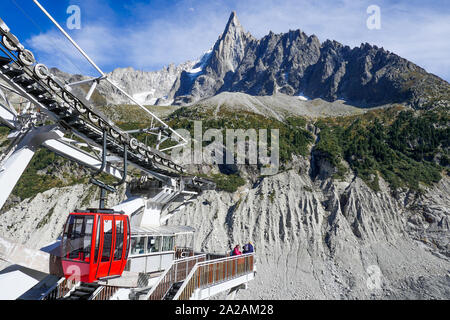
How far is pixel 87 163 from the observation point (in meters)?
15.2

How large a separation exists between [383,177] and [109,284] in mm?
51463

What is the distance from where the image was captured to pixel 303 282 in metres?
35.0

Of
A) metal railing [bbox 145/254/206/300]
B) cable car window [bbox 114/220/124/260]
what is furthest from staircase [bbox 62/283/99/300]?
metal railing [bbox 145/254/206/300]

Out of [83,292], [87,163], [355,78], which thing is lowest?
[83,292]

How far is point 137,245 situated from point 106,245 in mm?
5266

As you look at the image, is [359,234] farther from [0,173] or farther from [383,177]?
[0,173]

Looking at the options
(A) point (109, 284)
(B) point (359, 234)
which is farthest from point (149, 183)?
(B) point (359, 234)

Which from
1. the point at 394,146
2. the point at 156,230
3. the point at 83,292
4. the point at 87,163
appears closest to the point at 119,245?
the point at 83,292

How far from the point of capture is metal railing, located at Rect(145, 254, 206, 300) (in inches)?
472

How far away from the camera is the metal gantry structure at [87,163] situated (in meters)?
11.0

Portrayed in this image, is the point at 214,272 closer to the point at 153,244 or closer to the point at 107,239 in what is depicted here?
the point at 153,244

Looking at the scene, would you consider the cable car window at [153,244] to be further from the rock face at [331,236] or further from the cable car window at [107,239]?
the rock face at [331,236]

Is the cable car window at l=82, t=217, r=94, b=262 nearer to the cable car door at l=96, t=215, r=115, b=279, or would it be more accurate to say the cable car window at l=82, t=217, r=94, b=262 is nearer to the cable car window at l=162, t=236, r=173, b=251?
the cable car door at l=96, t=215, r=115, b=279

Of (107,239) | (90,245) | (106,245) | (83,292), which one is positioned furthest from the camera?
(83,292)
